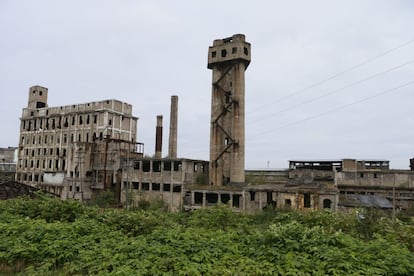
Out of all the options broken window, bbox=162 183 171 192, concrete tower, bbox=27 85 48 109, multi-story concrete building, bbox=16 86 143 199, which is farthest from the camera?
concrete tower, bbox=27 85 48 109

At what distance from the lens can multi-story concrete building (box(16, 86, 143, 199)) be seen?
38.5 m

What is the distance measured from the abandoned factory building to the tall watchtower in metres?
0.11

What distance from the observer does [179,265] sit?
21.1ft

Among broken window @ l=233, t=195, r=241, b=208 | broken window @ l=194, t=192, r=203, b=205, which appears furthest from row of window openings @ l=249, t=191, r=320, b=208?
broken window @ l=194, t=192, r=203, b=205

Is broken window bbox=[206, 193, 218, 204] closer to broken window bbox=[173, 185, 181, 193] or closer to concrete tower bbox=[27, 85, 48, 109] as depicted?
broken window bbox=[173, 185, 181, 193]

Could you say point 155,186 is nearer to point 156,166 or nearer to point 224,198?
point 156,166

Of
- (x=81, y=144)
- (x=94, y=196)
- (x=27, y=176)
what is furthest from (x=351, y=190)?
(x=27, y=176)

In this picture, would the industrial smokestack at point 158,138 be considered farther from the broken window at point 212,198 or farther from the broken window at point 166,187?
the broken window at point 212,198

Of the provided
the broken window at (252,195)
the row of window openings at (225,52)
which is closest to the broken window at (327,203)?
the broken window at (252,195)

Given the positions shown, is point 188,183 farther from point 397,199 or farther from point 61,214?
point 397,199

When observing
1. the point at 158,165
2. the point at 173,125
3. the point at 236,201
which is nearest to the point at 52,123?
the point at 173,125

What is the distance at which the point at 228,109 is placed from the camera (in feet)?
110

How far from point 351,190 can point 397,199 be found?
482 cm

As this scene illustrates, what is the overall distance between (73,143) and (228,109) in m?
23.8
